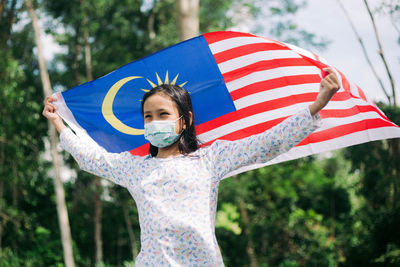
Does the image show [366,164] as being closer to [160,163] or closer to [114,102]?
[114,102]

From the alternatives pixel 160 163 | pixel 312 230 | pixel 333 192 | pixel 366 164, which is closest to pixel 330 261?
pixel 312 230

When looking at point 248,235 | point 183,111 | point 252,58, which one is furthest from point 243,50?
point 248,235

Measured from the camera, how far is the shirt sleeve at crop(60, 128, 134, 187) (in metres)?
2.36

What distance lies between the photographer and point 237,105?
11.3 ft

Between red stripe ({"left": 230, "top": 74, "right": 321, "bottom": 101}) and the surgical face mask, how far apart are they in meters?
1.27

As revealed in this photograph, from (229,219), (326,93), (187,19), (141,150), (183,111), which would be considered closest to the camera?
(326,93)

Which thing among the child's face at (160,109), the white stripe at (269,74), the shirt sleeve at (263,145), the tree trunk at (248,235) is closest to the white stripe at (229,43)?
the white stripe at (269,74)

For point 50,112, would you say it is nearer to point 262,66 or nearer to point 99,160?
point 99,160

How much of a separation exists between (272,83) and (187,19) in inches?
144

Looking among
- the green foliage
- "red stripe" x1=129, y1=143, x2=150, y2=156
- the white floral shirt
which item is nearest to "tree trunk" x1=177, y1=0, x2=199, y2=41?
"red stripe" x1=129, y1=143, x2=150, y2=156

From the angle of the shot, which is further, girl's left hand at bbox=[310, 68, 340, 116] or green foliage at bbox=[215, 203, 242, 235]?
green foliage at bbox=[215, 203, 242, 235]

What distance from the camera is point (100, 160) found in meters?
2.42

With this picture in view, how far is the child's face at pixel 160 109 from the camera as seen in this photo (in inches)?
90.4

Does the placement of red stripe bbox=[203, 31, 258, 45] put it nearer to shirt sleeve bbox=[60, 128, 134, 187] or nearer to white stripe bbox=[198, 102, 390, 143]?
white stripe bbox=[198, 102, 390, 143]
